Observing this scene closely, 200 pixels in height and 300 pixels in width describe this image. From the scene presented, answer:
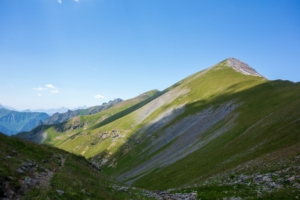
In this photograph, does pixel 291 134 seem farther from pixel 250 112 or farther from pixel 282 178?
pixel 250 112

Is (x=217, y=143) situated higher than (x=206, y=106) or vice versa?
(x=206, y=106)

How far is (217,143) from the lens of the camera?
64000mm

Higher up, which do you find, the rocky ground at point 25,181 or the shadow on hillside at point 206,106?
the rocky ground at point 25,181

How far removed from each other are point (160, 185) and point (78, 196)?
42409 mm

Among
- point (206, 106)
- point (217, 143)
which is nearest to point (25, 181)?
point (217, 143)

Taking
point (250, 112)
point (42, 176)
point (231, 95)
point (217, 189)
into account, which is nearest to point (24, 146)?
point (42, 176)

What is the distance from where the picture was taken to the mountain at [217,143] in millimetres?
27606

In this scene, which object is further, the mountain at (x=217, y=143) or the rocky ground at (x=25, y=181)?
the mountain at (x=217, y=143)

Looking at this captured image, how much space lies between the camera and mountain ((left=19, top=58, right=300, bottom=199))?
27606 millimetres

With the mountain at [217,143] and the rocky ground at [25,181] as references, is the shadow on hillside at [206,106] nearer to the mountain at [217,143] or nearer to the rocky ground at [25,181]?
the mountain at [217,143]

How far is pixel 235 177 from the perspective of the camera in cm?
3100

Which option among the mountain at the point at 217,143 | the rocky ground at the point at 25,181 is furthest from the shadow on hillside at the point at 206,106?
the rocky ground at the point at 25,181

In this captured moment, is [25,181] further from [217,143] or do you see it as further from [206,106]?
[206,106]

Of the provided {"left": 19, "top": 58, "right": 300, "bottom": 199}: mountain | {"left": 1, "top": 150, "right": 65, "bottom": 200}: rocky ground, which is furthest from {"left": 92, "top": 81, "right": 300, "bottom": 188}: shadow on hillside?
{"left": 1, "top": 150, "right": 65, "bottom": 200}: rocky ground
